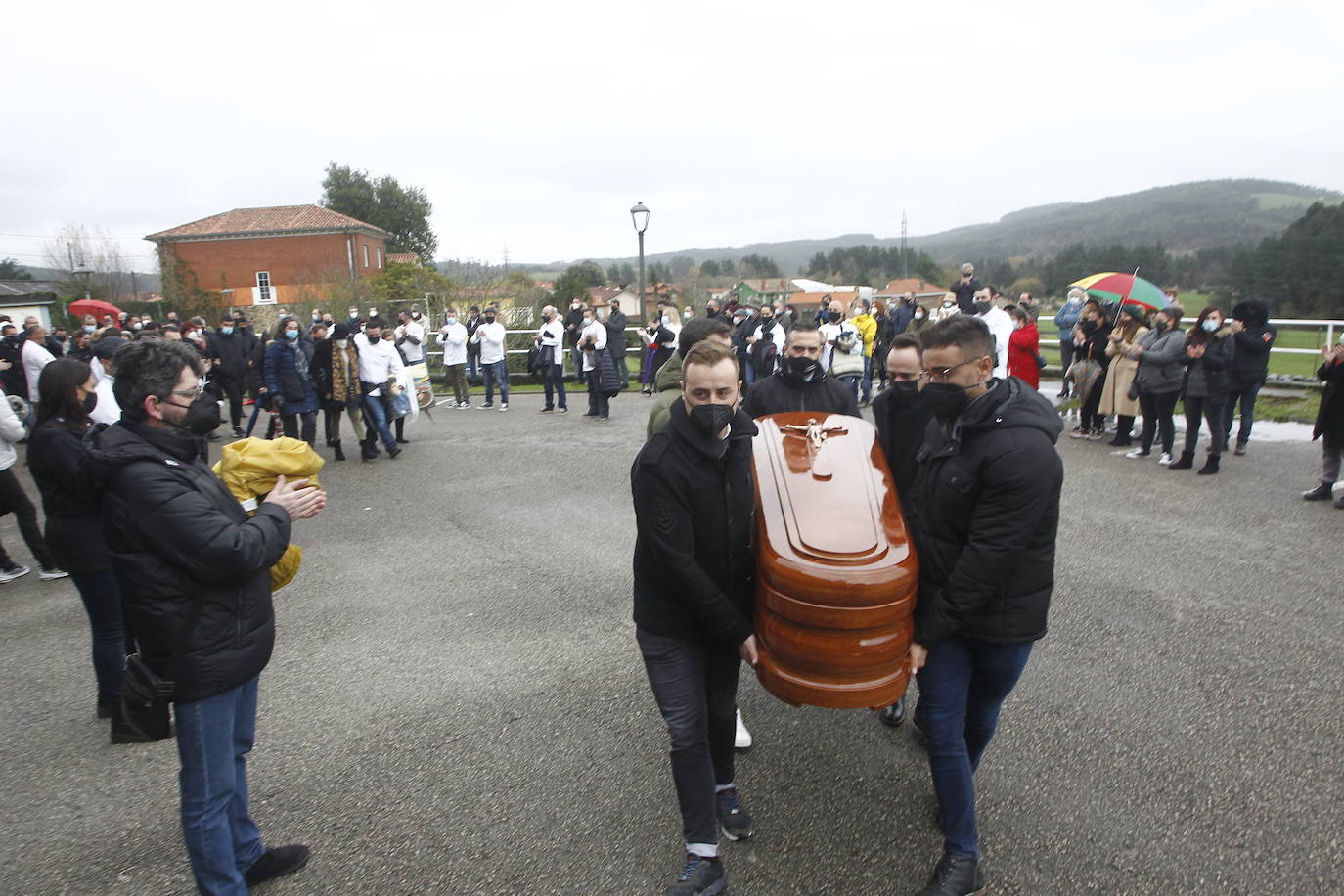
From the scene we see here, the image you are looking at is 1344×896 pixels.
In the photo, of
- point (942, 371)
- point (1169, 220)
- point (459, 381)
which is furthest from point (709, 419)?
point (1169, 220)

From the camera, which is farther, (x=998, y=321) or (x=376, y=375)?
(x=998, y=321)

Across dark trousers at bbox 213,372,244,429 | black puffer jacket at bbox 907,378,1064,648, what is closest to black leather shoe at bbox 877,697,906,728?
black puffer jacket at bbox 907,378,1064,648

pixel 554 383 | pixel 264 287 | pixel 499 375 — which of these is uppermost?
pixel 264 287

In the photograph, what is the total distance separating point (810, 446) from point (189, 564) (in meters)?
2.01

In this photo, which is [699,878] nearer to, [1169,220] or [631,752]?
[631,752]

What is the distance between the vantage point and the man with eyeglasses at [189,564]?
226 centimetres

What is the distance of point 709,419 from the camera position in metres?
2.45

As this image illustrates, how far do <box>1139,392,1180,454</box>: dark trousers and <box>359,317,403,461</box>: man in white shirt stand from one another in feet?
29.2

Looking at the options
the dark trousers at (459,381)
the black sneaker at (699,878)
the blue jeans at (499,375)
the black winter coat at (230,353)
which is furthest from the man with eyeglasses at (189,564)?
the dark trousers at (459,381)

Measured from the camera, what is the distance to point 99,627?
3.73m

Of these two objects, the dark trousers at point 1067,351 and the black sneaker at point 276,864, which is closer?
the black sneaker at point 276,864

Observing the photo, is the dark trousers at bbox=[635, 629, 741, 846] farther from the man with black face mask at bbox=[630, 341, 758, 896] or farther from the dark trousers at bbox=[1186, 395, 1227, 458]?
the dark trousers at bbox=[1186, 395, 1227, 458]

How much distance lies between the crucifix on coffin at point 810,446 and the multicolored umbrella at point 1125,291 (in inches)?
320

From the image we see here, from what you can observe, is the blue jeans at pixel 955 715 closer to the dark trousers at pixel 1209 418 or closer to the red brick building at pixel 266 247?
the dark trousers at pixel 1209 418
